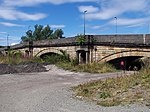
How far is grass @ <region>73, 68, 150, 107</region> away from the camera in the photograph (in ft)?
25.6

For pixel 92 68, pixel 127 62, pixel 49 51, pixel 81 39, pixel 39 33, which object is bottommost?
pixel 92 68

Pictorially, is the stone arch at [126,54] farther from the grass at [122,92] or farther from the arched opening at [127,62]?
the grass at [122,92]

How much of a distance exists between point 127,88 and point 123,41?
1388 centimetres

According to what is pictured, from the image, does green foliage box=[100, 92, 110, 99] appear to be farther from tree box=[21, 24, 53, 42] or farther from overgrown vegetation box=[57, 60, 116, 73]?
tree box=[21, 24, 53, 42]

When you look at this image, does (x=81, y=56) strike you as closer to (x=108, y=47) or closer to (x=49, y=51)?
(x=108, y=47)

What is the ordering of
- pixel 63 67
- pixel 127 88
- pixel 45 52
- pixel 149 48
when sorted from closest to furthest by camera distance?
pixel 127 88, pixel 149 48, pixel 63 67, pixel 45 52

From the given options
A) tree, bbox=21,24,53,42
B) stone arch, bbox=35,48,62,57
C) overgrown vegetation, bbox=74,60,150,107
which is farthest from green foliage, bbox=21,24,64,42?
overgrown vegetation, bbox=74,60,150,107

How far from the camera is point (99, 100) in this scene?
8.45 metres

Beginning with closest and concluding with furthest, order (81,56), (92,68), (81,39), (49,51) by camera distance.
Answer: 1. (92,68)
2. (81,39)
3. (81,56)
4. (49,51)

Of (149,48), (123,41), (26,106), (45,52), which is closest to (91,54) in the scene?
(123,41)

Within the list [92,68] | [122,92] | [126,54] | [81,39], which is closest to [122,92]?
[122,92]

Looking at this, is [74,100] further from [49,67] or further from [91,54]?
[91,54]

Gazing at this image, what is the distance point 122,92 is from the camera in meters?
8.91

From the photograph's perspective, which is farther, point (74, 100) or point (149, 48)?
point (149, 48)
